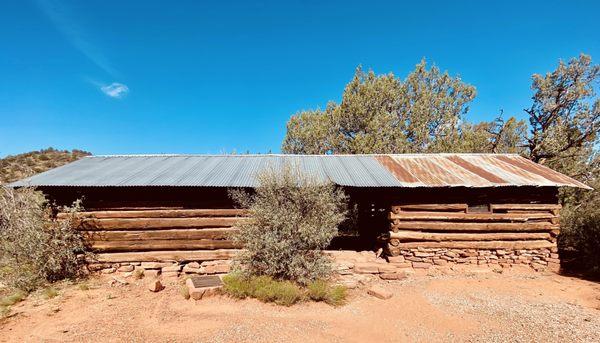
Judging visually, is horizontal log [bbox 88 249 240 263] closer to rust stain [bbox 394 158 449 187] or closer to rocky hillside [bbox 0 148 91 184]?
rust stain [bbox 394 158 449 187]

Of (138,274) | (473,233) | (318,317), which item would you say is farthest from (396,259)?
(138,274)

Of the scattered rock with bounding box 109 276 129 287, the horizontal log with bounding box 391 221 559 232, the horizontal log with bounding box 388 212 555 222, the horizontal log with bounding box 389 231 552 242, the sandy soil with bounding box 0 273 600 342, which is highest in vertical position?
the horizontal log with bounding box 388 212 555 222

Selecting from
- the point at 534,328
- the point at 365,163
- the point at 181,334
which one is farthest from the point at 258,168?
the point at 534,328

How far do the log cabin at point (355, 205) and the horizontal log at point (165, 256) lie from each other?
0.10 feet

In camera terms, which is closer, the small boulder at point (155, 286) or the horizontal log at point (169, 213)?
the small boulder at point (155, 286)

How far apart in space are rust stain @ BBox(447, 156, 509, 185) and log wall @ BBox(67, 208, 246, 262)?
26.7 feet

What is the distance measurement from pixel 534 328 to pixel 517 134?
17.1 m

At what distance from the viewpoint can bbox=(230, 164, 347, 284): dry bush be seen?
7.58 m

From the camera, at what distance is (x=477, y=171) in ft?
34.7

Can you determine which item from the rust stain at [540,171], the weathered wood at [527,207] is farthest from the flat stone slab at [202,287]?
the rust stain at [540,171]

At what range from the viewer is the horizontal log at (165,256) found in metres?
8.98

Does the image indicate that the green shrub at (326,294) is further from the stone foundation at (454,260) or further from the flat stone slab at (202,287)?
the flat stone slab at (202,287)

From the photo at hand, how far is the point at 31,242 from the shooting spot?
777cm

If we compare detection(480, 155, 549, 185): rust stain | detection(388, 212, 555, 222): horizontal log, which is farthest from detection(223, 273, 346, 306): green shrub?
detection(480, 155, 549, 185): rust stain
